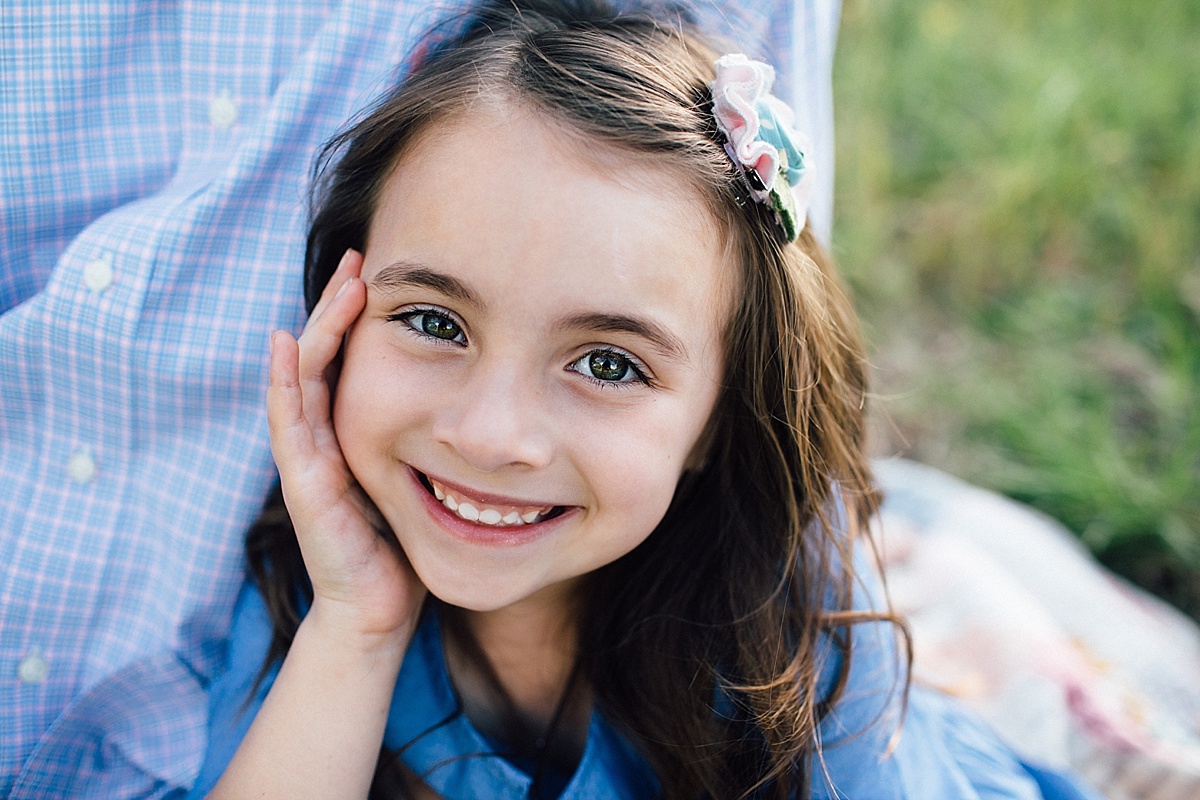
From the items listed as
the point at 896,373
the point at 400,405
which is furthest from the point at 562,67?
the point at 896,373

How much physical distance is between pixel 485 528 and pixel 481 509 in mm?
35

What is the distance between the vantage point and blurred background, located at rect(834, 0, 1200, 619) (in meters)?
2.99

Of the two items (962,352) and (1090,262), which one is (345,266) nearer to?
(962,352)

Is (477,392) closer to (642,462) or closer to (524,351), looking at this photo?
(524,351)

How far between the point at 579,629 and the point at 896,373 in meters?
2.06

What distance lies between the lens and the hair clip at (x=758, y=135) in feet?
4.52

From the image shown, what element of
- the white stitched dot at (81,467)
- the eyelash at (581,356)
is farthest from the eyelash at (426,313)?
the white stitched dot at (81,467)

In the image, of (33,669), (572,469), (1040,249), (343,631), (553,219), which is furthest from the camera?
(1040,249)

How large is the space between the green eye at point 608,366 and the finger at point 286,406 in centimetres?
47

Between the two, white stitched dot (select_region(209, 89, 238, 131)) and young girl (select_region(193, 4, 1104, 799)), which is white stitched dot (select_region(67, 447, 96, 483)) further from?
white stitched dot (select_region(209, 89, 238, 131))

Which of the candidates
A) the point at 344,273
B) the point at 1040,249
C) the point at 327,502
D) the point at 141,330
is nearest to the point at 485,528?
Result: the point at 327,502

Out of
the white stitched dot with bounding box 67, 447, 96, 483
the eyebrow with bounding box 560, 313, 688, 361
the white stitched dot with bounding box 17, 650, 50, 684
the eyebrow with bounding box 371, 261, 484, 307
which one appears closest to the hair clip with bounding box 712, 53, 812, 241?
the eyebrow with bounding box 560, 313, 688, 361

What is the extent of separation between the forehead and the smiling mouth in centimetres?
32

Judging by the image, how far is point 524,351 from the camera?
129 centimetres
